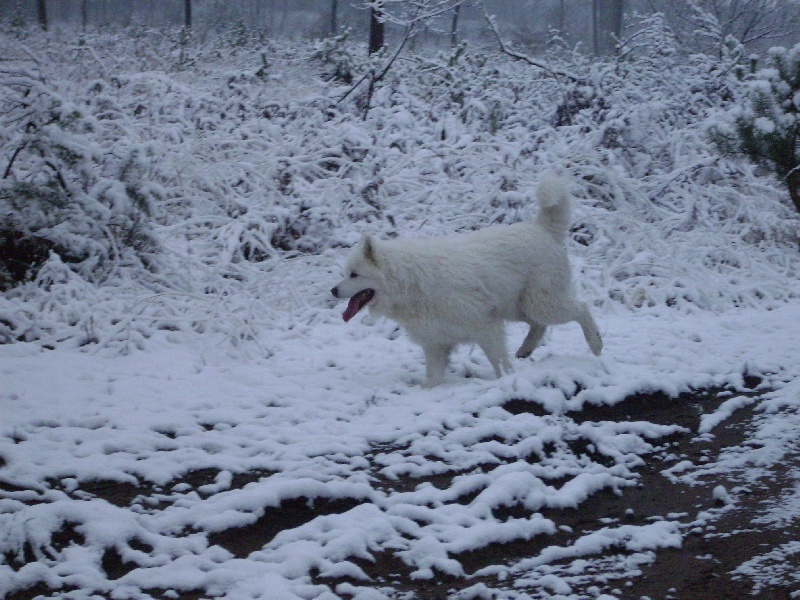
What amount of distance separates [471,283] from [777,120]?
3.49 m

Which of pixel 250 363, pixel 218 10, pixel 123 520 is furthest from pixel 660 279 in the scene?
pixel 218 10

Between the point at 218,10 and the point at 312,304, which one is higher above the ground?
the point at 218,10

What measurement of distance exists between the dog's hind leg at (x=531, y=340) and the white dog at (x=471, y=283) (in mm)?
216

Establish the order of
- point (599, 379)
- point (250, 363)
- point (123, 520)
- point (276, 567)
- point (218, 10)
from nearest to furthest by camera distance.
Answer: point (276, 567) < point (123, 520) < point (599, 379) < point (250, 363) < point (218, 10)

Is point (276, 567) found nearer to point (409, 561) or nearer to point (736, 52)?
point (409, 561)

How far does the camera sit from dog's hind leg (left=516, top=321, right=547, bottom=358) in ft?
21.9

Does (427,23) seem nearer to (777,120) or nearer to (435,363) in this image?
(777,120)

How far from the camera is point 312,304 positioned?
8125 mm

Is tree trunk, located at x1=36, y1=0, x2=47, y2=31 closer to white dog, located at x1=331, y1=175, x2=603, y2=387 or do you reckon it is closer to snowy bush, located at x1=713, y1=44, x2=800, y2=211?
white dog, located at x1=331, y1=175, x2=603, y2=387

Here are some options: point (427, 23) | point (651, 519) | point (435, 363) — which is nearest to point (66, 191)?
point (435, 363)

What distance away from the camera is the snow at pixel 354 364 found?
350 centimetres

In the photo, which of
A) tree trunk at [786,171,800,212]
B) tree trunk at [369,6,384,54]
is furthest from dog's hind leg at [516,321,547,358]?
tree trunk at [369,6,384,54]

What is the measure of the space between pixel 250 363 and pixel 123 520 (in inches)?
113

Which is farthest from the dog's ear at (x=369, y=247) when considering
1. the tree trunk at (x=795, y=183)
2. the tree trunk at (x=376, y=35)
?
the tree trunk at (x=376, y=35)
